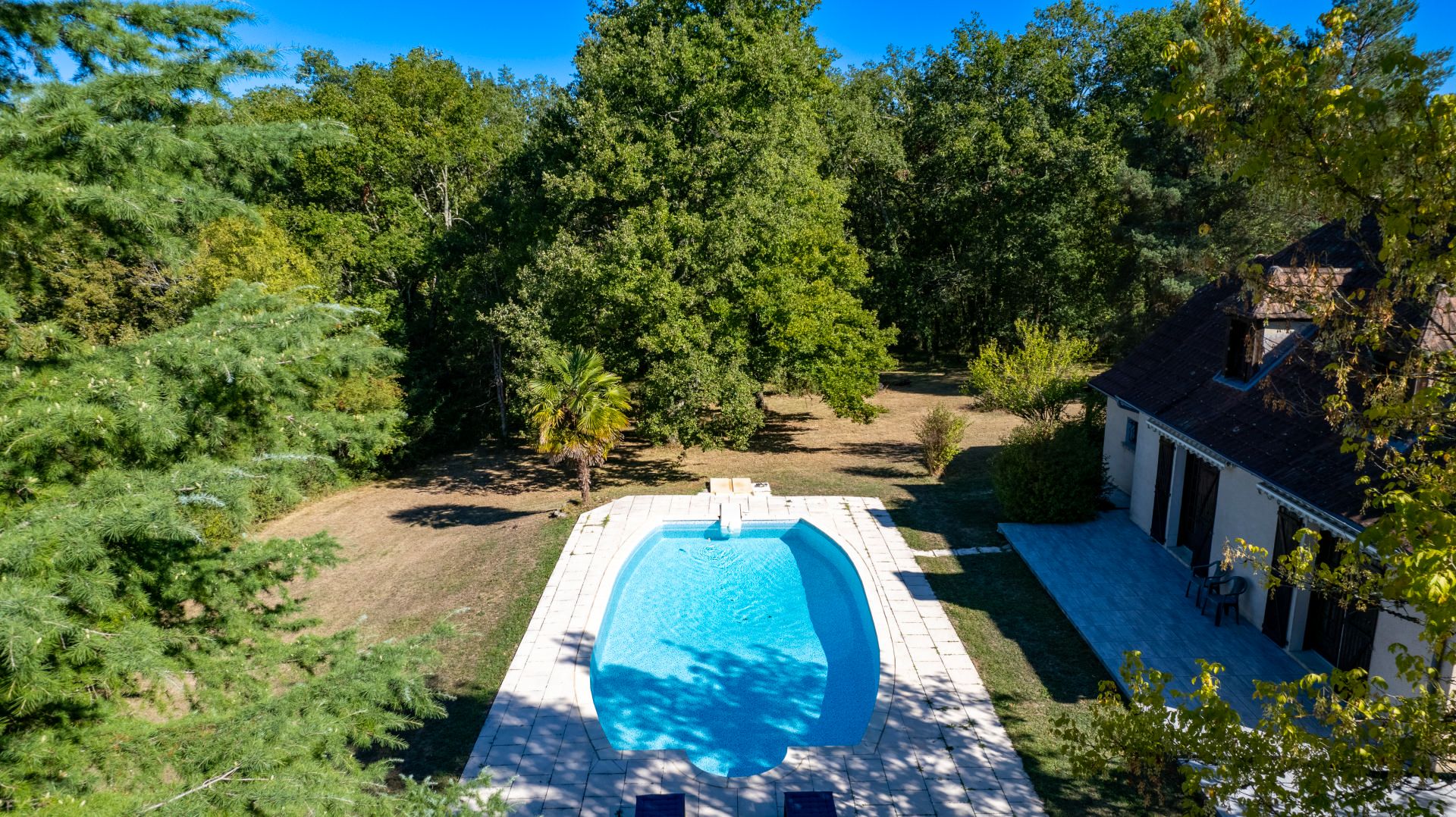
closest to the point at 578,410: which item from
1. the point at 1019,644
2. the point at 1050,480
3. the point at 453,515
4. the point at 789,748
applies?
the point at 453,515

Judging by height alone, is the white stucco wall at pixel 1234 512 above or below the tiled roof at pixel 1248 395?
below

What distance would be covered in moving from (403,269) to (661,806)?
23869 mm

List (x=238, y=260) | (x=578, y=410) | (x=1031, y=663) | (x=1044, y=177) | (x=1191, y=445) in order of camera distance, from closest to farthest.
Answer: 1. (x=1031, y=663)
2. (x=1191, y=445)
3. (x=578, y=410)
4. (x=238, y=260)
5. (x=1044, y=177)

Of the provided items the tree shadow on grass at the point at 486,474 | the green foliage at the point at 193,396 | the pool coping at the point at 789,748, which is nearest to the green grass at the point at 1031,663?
the pool coping at the point at 789,748

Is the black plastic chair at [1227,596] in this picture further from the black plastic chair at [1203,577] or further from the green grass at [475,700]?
the green grass at [475,700]

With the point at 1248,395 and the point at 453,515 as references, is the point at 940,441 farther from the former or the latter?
the point at 453,515

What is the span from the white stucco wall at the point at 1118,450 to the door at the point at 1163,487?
5.38ft

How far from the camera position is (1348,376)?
645 centimetres

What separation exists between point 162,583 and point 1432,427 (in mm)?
10923

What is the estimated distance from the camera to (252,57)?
28.1 ft

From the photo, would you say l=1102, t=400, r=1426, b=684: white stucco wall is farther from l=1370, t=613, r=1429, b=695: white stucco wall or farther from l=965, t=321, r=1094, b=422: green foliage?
l=965, t=321, r=1094, b=422: green foliage

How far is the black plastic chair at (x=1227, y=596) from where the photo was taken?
13.1m

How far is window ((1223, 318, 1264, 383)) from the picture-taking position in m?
14.3

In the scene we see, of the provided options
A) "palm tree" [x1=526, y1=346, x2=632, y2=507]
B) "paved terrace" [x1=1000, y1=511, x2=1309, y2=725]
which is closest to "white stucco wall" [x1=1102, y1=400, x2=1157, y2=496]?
"paved terrace" [x1=1000, y1=511, x2=1309, y2=725]
